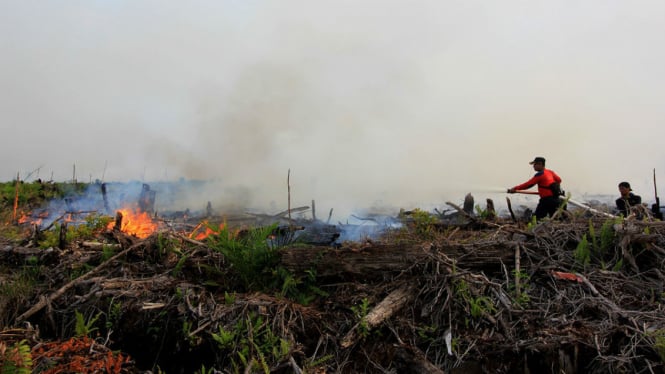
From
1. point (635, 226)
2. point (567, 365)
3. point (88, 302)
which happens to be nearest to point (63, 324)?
point (88, 302)

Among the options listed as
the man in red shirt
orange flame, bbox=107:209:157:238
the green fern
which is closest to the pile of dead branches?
the green fern

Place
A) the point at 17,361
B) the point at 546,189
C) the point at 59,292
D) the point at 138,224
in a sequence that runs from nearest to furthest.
A: 1. the point at 17,361
2. the point at 59,292
3. the point at 138,224
4. the point at 546,189

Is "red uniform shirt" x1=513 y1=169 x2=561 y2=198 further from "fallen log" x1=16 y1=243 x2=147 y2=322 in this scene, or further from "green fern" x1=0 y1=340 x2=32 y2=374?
"green fern" x1=0 y1=340 x2=32 y2=374

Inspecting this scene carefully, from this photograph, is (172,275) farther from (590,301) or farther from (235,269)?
(590,301)

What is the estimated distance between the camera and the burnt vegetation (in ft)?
11.6

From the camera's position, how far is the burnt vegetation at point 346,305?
354cm

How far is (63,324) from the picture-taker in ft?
14.8

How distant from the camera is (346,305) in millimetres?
4336

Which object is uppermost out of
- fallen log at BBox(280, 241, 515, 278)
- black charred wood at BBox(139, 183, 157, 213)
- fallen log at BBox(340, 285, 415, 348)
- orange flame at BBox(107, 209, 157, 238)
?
black charred wood at BBox(139, 183, 157, 213)

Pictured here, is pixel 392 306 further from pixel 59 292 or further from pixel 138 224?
pixel 138 224

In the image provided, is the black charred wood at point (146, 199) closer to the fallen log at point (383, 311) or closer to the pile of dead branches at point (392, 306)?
the pile of dead branches at point (392, 306)

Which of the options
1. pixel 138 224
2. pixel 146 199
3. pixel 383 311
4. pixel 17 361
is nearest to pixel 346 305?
pixel 383 311

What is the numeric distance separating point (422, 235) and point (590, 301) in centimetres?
361

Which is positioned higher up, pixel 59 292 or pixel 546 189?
pixel 546 189
